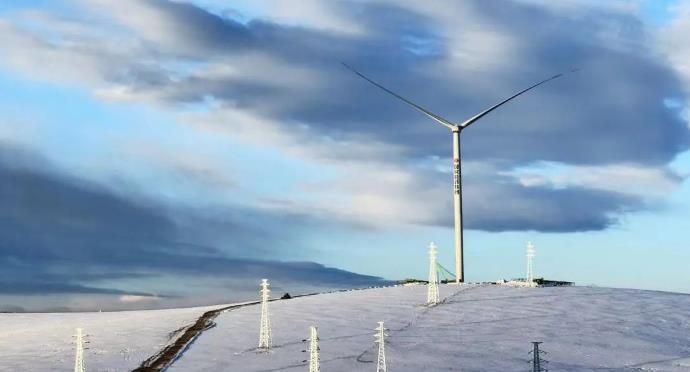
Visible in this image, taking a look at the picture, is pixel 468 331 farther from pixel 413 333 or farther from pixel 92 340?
pixel 92 340

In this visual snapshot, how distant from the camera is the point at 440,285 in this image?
119 meters

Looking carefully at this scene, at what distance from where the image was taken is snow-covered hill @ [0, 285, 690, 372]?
75.6 m

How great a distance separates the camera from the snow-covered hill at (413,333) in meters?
75.6

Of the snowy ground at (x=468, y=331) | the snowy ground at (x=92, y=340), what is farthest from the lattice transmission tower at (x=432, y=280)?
the snowy ground at (x=92, y=340)

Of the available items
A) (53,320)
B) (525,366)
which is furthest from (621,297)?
(53,320)

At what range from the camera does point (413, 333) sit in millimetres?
85938

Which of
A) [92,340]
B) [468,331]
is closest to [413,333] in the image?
[468,331]

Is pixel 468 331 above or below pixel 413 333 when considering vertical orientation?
above

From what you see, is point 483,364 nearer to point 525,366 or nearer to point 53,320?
point 525,366

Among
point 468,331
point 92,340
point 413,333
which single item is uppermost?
point 468,331

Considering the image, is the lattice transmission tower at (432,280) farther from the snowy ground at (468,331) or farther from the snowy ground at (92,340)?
the snowy ground at (92,340)

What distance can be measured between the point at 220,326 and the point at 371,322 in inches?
565

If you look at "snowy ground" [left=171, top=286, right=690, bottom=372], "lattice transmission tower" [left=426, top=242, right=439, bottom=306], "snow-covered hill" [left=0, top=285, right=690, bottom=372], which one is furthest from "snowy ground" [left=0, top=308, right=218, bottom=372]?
"lattice transmission tower" [left=426, top=242, right=439, bottom=306]

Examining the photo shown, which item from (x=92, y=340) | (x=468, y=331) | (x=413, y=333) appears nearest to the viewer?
(x=413, y=333)
